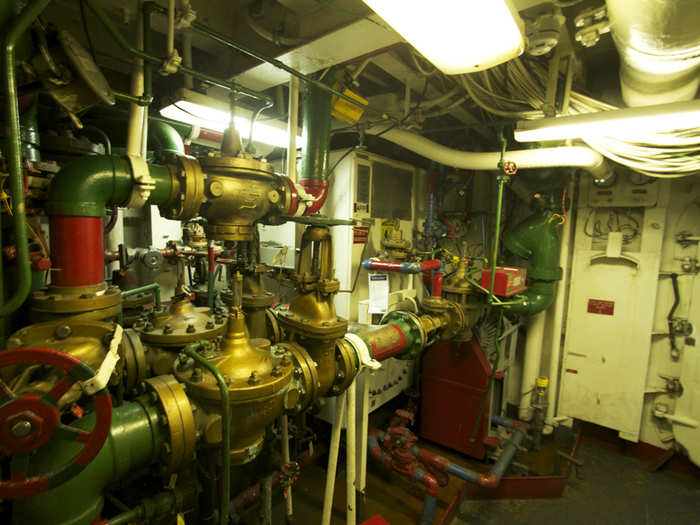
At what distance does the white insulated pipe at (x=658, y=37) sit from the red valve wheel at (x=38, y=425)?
1486 millimetres

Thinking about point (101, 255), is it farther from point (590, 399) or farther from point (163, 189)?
point (590, 399)

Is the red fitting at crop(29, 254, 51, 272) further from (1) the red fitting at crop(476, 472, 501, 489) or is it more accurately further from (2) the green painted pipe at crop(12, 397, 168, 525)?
(1) the red fitting at crop(476, 472, 501, 489)

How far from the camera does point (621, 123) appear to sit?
152 cm

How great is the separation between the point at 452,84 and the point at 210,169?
71.9 inches

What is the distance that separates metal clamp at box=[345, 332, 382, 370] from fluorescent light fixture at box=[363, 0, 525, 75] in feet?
3.59

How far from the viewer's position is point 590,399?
303cm

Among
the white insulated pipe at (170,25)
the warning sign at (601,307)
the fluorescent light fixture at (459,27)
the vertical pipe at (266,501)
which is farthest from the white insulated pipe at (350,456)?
the warning sign at (601,307)

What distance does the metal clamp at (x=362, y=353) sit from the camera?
4.65 ft

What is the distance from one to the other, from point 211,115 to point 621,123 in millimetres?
1903

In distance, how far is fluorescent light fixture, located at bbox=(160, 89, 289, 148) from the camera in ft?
4.83

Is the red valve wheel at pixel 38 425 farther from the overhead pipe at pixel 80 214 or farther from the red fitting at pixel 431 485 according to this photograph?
the red fitting at pixel 431 485

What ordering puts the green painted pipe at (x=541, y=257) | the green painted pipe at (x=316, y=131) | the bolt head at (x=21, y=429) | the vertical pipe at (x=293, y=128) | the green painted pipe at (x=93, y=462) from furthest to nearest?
1. the green painted pipe at (x=541, y=257)
2. the green painted pipe at (x=316, y=131)
3. the vertical pipe at (x=293, y=128)
4. the green painted pipe at (x=93, y=462)
5. the bolt head at (x=21, y=429)

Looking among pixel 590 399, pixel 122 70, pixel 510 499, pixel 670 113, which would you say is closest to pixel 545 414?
pixel 590 399

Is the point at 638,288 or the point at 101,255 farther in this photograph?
the point at 638,288
